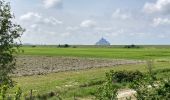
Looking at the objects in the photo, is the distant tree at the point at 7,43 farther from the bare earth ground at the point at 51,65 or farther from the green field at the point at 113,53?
the green field at the point at 113,53

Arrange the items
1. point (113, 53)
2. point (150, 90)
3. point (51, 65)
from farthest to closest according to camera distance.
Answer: point (113, 53)
point (51, 65)
point (150, 90)

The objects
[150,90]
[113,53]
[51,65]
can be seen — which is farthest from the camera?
[113,53]

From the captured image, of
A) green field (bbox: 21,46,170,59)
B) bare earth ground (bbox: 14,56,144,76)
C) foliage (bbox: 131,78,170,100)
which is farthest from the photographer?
green field (bbox: 21,46,170,59)

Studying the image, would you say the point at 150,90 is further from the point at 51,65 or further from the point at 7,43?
the point at 51,65

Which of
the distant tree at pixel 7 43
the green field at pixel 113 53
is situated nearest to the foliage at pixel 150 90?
the distant tree at pixel 7 43

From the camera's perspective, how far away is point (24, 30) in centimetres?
2278

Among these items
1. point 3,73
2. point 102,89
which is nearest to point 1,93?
point 102,89

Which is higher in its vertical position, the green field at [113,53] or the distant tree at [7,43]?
the distant tree at [7,43]

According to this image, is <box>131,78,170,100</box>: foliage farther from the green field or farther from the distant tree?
the green field

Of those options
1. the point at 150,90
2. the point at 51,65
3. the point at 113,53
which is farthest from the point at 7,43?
the point at 113,53

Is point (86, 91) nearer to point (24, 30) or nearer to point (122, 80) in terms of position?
point (122, 80)

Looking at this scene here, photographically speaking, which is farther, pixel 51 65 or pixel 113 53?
pixel 113 53

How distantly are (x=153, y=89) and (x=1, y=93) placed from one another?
7.30 metres

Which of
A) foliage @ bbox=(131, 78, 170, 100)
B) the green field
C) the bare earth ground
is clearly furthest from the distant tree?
the green field
